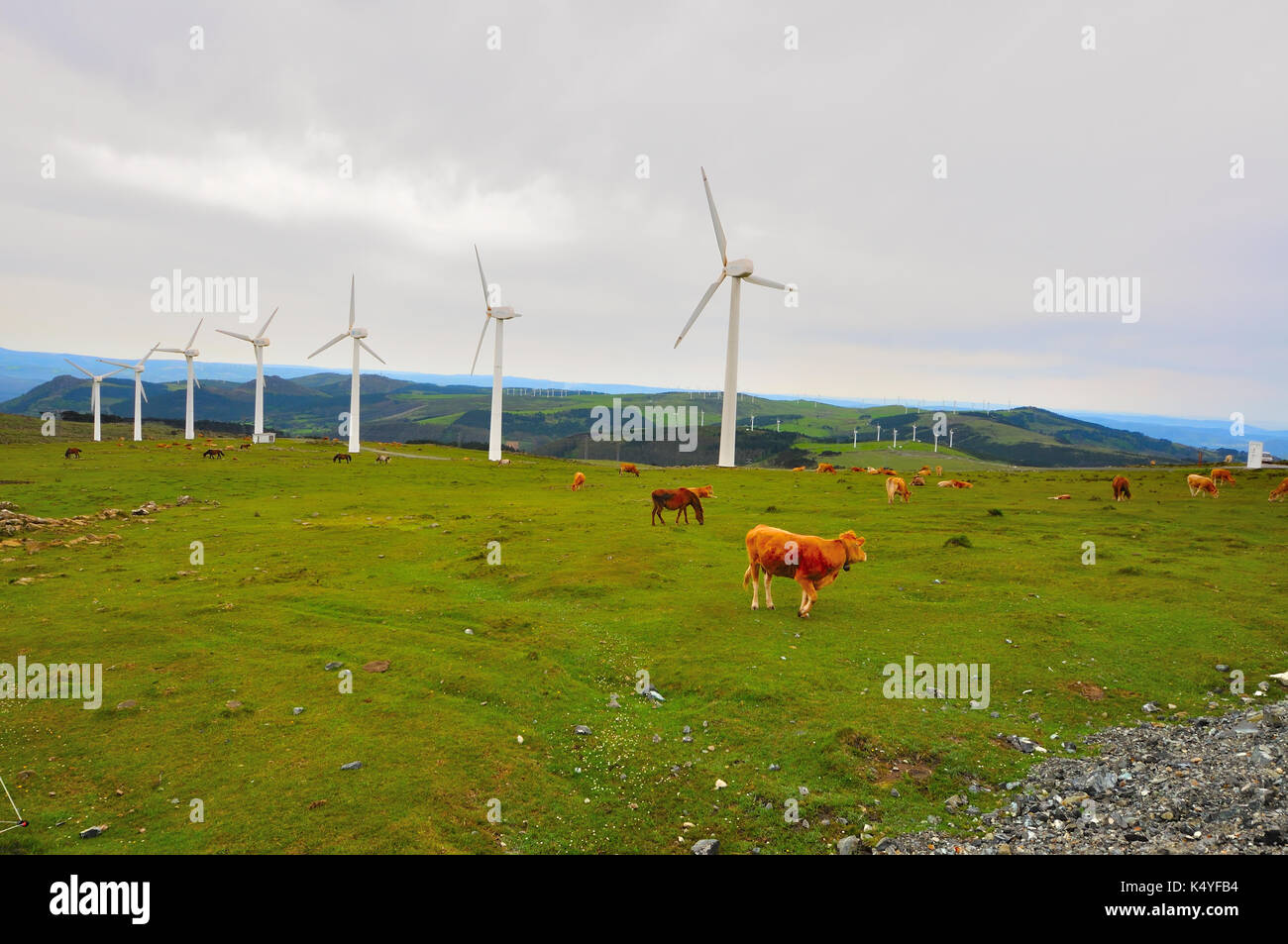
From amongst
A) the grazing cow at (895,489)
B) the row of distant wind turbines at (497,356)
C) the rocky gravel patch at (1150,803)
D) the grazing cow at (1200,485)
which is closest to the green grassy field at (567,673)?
the rocky gravel patch at (1150,803)

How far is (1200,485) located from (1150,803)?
48.1 meters

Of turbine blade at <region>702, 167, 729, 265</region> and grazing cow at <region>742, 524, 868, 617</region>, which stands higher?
turbine blade at <region>702, 167, 729, 265</region>

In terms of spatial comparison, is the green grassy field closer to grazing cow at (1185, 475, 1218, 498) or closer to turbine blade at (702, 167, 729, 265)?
grazing cow at (1185, 475, 1218, 498)

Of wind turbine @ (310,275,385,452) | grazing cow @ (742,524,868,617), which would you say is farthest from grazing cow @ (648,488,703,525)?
wind turbine @ (310,275,385,452)

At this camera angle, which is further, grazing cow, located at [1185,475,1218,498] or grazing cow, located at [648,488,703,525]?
grazing cow, located at [1185,475,1218,498]

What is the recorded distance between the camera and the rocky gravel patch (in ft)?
26.3

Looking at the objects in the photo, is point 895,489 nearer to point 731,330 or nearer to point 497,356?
point 731,330

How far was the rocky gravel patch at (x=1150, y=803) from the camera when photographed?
8.03 metres

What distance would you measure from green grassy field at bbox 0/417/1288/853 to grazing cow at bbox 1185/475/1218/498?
1569 cm

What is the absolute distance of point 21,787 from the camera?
9062mm

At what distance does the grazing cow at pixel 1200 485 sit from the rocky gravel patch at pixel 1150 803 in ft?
143

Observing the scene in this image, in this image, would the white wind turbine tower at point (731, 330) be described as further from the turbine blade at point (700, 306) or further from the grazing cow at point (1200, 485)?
the grazing cow at point (1200, 485)
